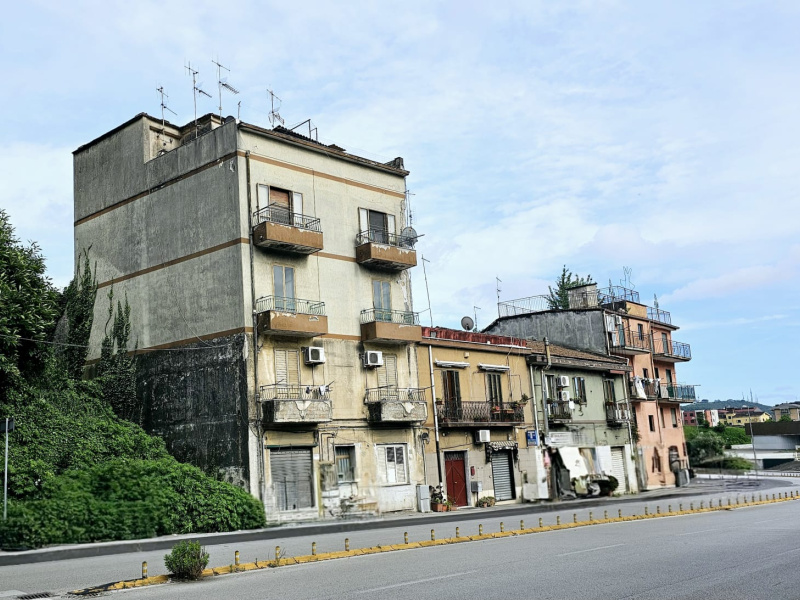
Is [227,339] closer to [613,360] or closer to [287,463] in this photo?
[287,463]

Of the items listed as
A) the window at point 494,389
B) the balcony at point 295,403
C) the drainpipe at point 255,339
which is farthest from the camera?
the window at point 494,389

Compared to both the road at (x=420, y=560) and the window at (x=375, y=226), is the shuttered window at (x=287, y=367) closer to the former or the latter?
the window at (x=375, y=226)

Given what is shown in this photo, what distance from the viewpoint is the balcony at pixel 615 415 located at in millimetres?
46812

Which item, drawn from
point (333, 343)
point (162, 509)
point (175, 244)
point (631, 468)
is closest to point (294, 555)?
point (162, 509)

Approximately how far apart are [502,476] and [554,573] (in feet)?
84.3

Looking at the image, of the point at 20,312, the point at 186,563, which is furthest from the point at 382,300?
the point at 186,563

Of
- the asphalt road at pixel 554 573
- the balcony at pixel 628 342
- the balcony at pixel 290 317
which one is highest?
the balcony at pixel 628 342

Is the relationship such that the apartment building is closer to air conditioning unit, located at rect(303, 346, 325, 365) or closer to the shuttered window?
air conditioning unit, located at rect(303, 346, 325, 365)

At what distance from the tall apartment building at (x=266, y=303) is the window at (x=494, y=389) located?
470 cm

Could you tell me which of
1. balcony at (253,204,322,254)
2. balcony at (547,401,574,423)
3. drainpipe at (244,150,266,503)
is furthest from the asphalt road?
balcony at (547,401,574,423)

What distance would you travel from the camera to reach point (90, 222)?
3634 cm

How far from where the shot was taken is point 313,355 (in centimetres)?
3091

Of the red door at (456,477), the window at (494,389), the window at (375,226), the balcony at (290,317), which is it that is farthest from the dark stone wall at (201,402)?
the window at (494,389)

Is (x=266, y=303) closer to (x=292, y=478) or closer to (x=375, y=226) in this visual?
(x=292, y=478)
